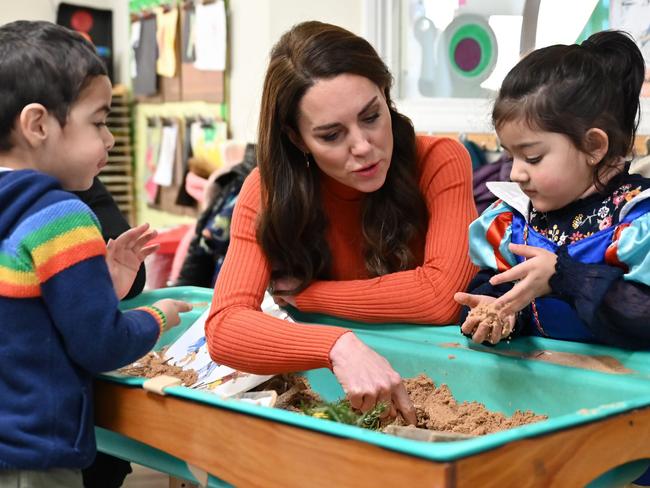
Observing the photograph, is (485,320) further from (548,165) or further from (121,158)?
(121,158)

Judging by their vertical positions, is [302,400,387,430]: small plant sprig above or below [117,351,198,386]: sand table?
above

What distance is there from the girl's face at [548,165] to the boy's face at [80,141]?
26.7 inches

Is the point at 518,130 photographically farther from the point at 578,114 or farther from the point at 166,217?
the point at 166,217

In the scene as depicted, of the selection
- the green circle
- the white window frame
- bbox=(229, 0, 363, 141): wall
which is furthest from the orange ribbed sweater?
bbox=(229, 0, 363, 141): wall

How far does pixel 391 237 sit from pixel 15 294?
813 mm

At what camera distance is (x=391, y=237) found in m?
1.89

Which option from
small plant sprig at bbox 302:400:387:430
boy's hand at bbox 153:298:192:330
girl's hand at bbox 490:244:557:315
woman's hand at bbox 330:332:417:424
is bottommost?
small plant sprig at bbox 302:400:387:430

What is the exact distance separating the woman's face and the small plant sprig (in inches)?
19.7

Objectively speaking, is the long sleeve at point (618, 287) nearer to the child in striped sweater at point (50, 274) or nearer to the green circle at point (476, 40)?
the child in striped sweater at point (50, 274)

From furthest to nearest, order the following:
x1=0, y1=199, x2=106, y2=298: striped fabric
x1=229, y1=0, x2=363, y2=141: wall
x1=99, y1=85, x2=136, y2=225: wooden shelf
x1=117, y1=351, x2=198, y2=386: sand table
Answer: x1=99, y1=85, x2=136, y2=225: wooden shelf → x1=229, y1=0, x2=363, y2=141: wall → x1=117, y1=351, x2=198, y2=386: sand table → x1=0, y1=199, x2=106, y2=298: striped fabric

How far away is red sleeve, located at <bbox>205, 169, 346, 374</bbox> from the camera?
5.22ft

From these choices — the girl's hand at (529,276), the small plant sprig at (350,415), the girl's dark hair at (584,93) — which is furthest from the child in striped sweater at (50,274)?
the girl's dark hair at (584,93)

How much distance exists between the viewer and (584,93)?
1.50 m

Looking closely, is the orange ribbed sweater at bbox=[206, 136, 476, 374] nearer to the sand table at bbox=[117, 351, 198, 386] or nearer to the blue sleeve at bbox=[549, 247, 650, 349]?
the sand table at bbox=[117, 351, 198, 386]
